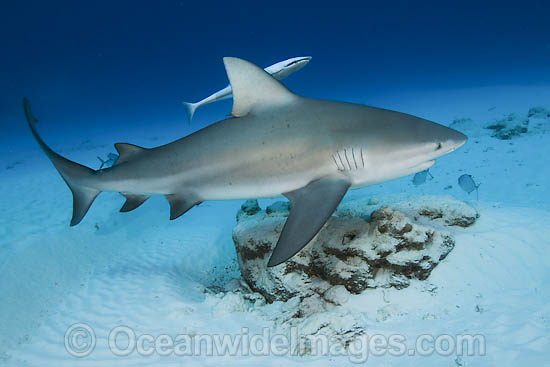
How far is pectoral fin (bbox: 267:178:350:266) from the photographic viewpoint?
2074 millimetres

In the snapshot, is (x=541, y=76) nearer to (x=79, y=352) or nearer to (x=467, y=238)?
(x=467, y=238)

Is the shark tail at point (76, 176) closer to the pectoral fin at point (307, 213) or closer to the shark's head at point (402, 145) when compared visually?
the pectoral fin at point (307, 213)

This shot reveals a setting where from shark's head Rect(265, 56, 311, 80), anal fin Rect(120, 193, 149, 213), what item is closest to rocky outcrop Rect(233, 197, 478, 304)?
anal fin Rect(120, 193, 149, 213)

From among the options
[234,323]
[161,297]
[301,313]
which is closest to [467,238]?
[301,313]

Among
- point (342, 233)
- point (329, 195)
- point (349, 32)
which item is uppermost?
point (349, 32)

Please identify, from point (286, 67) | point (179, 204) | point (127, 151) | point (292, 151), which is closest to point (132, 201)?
point (127, 151)

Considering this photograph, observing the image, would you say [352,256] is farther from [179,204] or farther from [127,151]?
[127,151]

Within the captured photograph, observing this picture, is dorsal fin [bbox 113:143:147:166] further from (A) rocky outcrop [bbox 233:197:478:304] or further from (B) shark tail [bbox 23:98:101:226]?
(A) rocky outcrop [bbox 233:197:478:304]

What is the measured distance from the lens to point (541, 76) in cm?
2689

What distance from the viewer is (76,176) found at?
11.5ft

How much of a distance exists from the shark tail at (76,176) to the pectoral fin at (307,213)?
8.45 ft

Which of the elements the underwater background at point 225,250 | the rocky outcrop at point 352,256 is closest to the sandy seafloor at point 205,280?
the underwater background at point 225,250

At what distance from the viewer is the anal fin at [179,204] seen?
118 inches

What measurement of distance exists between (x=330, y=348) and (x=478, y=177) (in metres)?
7.35
